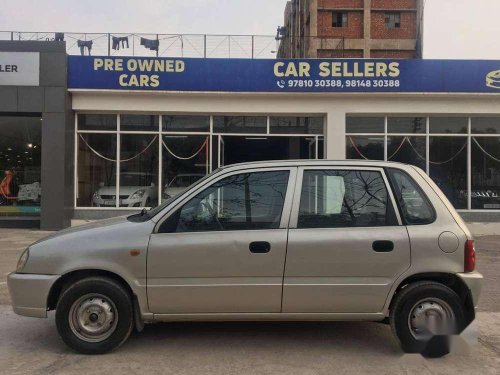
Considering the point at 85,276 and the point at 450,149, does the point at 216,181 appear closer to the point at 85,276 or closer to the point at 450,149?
the point at 85,276

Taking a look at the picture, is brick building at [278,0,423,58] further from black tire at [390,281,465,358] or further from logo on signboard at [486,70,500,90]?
black tire at [390,281,465,358]

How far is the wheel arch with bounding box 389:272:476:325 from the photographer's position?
4586mm

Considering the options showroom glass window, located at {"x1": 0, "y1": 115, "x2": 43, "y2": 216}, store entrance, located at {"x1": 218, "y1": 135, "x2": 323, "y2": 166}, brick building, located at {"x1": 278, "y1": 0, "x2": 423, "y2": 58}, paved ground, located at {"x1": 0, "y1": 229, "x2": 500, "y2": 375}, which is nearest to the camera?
paved ground, located at {"x1": 0, "y1": 229, "x2": 500, "y2": 375}

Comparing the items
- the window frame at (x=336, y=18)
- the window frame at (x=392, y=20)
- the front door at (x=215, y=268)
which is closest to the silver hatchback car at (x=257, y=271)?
the front door at (x=215, y=268)

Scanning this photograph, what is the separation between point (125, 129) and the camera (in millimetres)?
14938

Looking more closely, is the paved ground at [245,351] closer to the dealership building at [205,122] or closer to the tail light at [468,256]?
the tail light at [468,256]

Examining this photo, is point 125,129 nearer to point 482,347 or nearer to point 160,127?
point 160,127

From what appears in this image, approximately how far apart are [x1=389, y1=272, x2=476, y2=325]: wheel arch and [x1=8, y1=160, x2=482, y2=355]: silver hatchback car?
0.01 m

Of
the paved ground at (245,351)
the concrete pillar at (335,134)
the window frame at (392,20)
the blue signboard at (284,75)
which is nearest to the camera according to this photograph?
the paved ground at (245,351)

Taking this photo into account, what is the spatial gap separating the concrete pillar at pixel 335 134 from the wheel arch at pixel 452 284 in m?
10.2

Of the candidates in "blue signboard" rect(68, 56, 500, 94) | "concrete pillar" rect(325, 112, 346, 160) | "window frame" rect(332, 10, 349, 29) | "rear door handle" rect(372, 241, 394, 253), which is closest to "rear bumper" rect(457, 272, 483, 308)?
"rear door handle" rect(372, 241, 394, 253)

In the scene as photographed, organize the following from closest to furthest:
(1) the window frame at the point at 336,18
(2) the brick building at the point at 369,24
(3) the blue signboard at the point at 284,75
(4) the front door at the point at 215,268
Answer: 1. (4) the front door at the point at 215,268
2. (3) the blue signboard at the point at 284,75
3. (2) the brick building at the point at 369,24
4. (1) the window frame at the point at 336,18

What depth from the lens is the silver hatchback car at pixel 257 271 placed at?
453 cm

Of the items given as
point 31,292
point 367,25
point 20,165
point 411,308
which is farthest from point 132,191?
point 367,25
